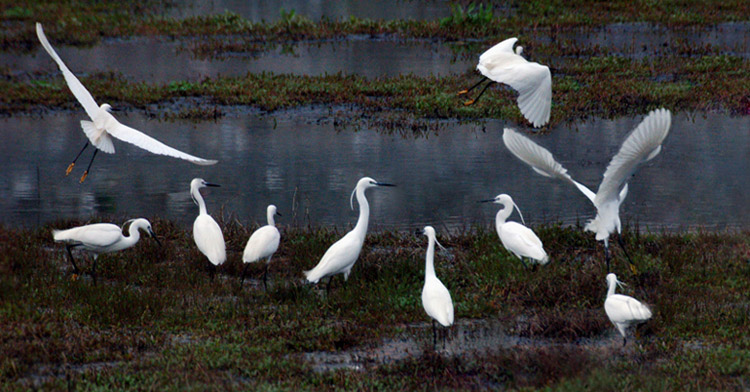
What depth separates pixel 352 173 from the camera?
12.6 meters

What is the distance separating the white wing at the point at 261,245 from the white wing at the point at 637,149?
2719 mm

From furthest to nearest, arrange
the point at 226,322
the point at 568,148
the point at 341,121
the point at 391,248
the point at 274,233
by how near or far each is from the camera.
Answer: the point at 341,121 → the point at 568,148 → the point at 391,248 → the point at 274,233 → the point at 226,322

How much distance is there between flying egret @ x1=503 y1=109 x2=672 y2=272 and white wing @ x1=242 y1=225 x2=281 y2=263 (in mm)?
2093

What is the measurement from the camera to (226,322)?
23.2 feet

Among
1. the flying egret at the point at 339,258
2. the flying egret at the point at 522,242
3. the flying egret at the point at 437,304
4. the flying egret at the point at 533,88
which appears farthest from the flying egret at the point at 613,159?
the flying egret at the point at 339,258

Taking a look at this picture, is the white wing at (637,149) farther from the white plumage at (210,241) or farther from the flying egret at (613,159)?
the white plumage at (210,241)

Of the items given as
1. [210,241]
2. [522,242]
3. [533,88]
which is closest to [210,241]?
[210,241]

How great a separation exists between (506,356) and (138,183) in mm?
7298

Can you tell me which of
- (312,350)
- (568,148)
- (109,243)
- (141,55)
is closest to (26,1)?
(141,55)

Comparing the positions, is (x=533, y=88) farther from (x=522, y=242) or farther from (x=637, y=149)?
(x=637, y=149)

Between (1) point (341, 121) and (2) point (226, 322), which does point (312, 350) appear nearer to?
(2) point (226, 322)

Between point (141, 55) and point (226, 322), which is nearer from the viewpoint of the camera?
point (226, 322)

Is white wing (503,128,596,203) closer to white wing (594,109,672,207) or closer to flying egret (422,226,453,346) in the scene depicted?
white wing (594,109,672,207)

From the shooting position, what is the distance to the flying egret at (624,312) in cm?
634
